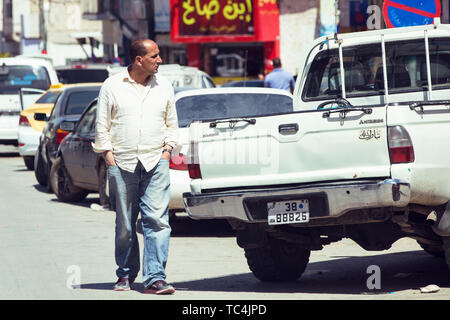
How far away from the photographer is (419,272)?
9.42m

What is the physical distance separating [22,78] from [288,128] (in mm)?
18867

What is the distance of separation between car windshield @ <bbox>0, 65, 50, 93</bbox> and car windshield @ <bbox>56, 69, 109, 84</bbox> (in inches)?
63.9

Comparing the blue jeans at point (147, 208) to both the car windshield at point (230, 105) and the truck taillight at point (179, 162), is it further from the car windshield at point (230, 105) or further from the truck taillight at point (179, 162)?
the car windshield at point (230, 105)

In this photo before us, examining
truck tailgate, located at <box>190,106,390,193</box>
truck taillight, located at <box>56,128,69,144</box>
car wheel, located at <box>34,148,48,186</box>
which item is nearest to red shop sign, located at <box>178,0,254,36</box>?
car wheel, located at <box>34,148,48,186</box>

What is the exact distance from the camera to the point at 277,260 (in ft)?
29.5

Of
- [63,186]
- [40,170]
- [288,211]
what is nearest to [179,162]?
[288,211]

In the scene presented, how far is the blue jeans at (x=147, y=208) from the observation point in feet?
27.0

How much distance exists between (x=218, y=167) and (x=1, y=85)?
1838cm

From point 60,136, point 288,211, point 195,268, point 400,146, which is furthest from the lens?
point 60,136

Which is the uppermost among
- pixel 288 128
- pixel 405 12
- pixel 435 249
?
pixel 405 12

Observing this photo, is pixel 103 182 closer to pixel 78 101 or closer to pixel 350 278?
pixel 78 101

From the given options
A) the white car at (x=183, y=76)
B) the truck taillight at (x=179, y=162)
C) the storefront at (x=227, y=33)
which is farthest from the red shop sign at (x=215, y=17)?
the truck taillight at (x=179, y=162)

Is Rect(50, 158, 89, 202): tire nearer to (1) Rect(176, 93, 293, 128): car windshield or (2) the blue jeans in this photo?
(1) Rect(176, 93, 293, 128): car windshield
